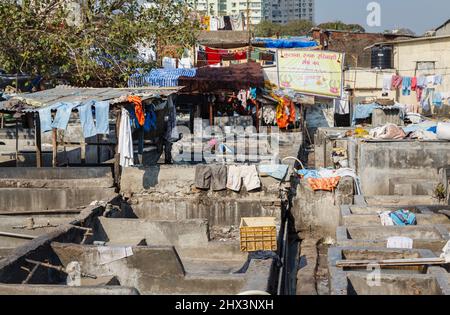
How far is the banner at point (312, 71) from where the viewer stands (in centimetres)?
2316

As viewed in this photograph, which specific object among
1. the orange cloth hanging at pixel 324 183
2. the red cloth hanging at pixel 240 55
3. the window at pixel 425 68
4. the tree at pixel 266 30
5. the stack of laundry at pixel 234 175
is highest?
the tree at pixel 266 30

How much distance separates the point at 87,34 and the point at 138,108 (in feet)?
14.8

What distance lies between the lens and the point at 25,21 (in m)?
16.4

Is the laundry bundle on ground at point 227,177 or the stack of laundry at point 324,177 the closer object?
the laundry bundle on ground at point 227,177

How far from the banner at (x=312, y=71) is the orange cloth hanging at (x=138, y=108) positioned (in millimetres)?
10863

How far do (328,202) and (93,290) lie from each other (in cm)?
790

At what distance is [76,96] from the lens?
14.6 meters

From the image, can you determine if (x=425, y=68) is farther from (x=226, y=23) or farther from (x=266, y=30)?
(x=266, y=30)

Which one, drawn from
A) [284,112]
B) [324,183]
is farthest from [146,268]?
[284,112]

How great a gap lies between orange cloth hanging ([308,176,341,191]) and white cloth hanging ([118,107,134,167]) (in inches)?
167

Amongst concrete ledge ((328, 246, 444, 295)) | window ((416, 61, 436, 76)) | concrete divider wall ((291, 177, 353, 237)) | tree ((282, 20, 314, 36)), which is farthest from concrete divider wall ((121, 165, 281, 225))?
tree ((282, 20, 314, 36))

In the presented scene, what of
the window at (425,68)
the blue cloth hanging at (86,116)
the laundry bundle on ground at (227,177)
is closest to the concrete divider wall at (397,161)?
the laundry bundle on ground at (227,177)

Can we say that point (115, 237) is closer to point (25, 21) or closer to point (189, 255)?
point (189, 255)

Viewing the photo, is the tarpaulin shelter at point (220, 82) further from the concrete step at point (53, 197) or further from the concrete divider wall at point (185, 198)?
the concrete step at point (53, 197)
